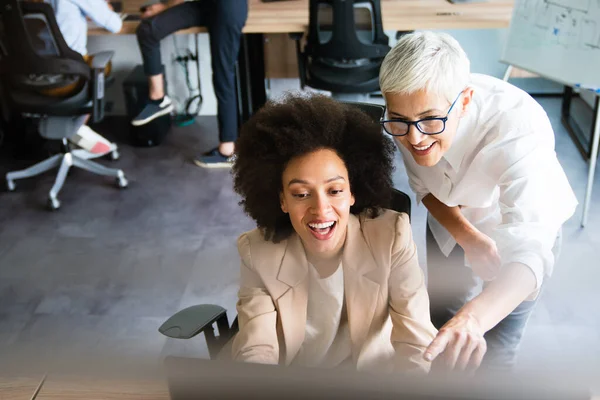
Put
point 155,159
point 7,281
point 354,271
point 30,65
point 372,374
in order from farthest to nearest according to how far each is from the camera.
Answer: point 155,159, point 30,65, point 7,281, point 354,271, point 372,374

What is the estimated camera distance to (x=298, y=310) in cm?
135

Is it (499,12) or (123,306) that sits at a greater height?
(499,12)

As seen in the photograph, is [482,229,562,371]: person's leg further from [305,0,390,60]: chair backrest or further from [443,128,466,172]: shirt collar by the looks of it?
[305,0,390,60]: chair backrest

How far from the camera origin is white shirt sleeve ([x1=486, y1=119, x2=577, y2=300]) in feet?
4.10

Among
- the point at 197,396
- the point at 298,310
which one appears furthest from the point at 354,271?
the point at 197,396

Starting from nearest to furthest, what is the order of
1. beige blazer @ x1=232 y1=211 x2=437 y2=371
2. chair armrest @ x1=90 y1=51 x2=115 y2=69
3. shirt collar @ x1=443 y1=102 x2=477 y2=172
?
beige blazer @ x1=232 y1=211 x2=437 y2=371
shirt collar @ x1=443 y1=102 x2=477 y2=172
chair armrest @ x1=90 y1=51 x2=115 y2=69

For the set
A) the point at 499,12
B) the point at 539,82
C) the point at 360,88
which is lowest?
the point at 539,82

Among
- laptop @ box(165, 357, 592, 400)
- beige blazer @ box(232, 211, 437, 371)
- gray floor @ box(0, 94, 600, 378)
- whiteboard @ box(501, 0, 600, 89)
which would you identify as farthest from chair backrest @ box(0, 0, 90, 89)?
laptop @ box(165, 357, 592, 400)

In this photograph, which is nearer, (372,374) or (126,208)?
(372,374)

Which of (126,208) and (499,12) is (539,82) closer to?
(499,12)

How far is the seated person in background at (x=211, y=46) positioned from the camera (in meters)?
3.36

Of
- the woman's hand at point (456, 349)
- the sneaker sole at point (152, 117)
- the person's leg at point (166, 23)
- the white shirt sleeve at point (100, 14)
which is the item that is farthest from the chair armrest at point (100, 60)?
the woman's hand at point (456, 349)

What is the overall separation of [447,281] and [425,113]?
35.8 inches

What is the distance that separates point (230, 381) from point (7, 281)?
2.54 meters
